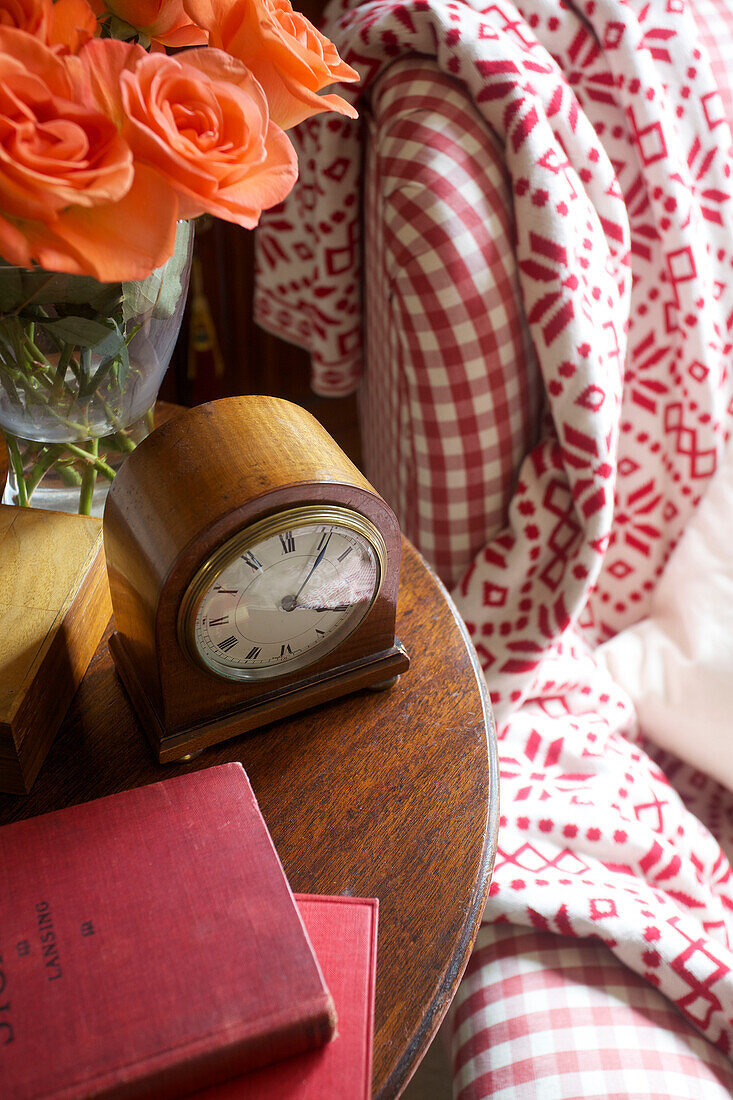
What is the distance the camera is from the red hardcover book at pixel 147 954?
0.33 m

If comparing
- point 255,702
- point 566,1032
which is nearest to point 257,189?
point 255,702

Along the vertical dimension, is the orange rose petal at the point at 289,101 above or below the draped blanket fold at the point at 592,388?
above

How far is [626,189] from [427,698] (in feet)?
1.79

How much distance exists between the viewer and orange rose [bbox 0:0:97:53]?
34cm

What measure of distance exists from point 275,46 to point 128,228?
0.11 metres

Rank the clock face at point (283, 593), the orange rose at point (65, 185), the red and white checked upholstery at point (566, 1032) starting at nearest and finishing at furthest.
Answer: the orange rose at point (65, 185) < the clock face at point (283, 593) < the red and white checked upholstery at point (566, 1032)

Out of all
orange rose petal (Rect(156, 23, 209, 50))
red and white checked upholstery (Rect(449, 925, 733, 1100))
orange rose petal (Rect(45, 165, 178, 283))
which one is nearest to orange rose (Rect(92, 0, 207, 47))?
orange rose petal (Rect(156, 23, 209, 50))

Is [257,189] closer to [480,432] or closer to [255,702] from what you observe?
[255,702]

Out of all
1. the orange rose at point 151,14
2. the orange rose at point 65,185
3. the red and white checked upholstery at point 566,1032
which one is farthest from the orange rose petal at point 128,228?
the red and white checked upholstery at point 566,1032

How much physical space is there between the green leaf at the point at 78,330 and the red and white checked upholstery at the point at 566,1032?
0.51 m

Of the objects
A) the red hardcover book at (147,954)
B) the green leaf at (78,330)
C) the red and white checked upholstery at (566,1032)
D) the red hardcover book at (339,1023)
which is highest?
the green leaf at (78,330)

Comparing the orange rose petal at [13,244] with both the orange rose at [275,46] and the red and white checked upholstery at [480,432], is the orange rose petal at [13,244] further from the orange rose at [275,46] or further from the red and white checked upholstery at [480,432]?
the red and white checked upholstery at [480,432]

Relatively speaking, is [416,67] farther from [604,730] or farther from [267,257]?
[604,730]

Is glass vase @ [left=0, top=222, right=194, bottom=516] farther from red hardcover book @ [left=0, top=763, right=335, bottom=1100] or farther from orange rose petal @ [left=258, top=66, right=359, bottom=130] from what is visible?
red hardcover book @ [left=0, top=763, right=335, bottom=1100]
